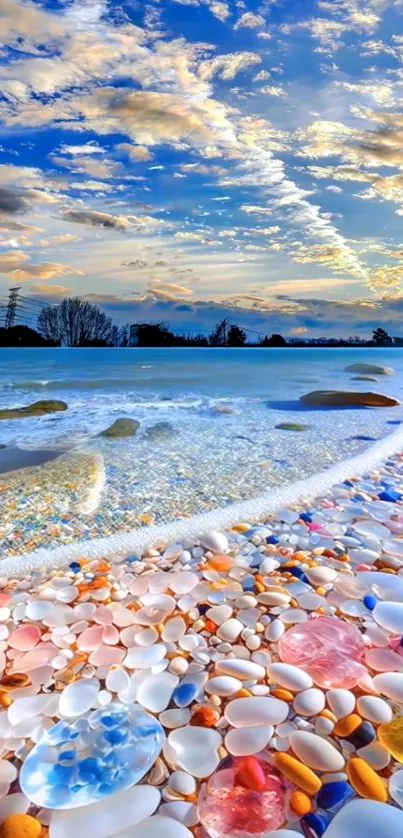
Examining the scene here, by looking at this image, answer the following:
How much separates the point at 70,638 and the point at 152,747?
59 centimetres

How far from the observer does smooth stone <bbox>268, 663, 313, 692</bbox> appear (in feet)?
4.50

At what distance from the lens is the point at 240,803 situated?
1037 millimetres

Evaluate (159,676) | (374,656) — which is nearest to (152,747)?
(159,676)

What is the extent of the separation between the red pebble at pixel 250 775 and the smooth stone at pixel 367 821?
16cm

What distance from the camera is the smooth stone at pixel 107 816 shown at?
998 millimetres

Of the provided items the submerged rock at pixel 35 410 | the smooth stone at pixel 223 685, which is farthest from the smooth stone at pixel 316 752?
the submerged rock at pixel 35 410

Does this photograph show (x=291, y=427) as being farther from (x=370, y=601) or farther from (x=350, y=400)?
(x=370, y=601)

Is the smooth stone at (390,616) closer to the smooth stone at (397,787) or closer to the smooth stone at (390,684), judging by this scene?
the smooth stone at (390,684)

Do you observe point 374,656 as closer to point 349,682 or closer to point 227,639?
point 349,682

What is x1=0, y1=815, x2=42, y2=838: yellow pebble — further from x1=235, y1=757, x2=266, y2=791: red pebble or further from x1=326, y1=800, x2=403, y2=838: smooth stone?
x1=326, y1=800, x2=403, y2=838: smooth stone

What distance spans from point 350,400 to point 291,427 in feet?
7.82

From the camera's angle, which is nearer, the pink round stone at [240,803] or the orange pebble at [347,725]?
the pink round stone at [240,803]

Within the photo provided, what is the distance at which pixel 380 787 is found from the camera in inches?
41.6

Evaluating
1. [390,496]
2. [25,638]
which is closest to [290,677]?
[25,638]
